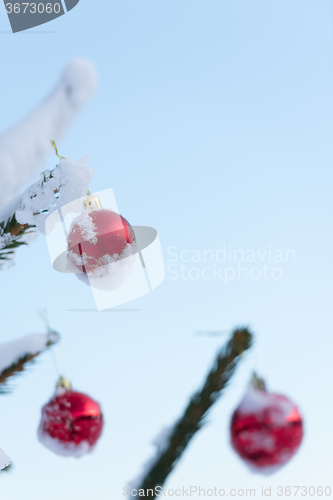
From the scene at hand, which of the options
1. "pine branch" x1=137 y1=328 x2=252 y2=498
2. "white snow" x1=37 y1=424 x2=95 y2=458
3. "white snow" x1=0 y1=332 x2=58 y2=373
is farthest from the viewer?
"white snow" x1=37 y1=424 x2=95 y2=458

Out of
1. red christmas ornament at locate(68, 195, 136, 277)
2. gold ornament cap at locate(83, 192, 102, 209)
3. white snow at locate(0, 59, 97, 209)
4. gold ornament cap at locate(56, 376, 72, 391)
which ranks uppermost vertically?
white snow at locate(0, 59, 97, 209)

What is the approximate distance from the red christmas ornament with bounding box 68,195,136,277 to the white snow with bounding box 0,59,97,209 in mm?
118

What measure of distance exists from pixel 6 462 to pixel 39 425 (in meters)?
0.14

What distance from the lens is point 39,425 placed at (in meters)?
0.81

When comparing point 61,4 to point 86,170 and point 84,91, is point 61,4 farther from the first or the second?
point 86,170

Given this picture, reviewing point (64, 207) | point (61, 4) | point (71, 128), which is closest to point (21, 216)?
point (64, 207)

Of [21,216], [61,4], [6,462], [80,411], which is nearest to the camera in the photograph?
[21,216]

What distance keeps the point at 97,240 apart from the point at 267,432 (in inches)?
20.6

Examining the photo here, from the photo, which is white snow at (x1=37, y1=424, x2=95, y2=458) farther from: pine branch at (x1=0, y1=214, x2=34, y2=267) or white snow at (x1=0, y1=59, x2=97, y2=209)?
white snow at (x1=0, y1=59, x2=97, y2=209)

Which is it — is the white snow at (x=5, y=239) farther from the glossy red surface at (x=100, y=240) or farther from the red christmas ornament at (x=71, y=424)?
the red christmas ornament at (x=71, y=424)

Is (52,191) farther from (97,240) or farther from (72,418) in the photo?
(72,418)

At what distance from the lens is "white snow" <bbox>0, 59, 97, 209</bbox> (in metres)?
0.58

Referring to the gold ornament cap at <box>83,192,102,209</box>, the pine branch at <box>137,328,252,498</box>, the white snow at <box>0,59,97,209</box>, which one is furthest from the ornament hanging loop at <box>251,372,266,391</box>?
the white snow at <box>0,59,97,209</box>

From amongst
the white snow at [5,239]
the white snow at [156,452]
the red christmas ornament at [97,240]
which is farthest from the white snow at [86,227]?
the white snow at [156,452]
